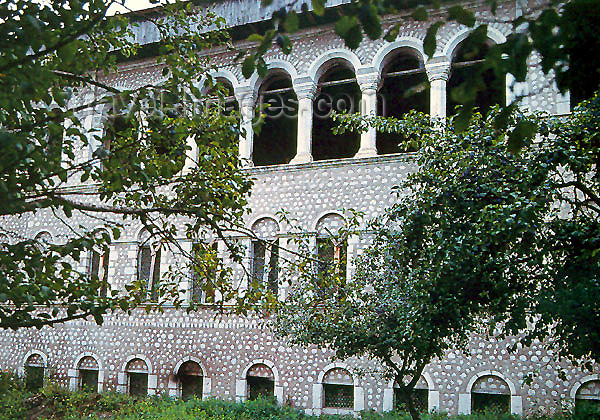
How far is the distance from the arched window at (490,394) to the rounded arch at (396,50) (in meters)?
6.34

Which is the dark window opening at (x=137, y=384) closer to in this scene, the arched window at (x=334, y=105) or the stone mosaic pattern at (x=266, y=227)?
the stone mosaic pattern at (x=266, y=227)

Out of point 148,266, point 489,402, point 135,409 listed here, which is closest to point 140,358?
point 135,409

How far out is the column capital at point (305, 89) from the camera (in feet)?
45.2

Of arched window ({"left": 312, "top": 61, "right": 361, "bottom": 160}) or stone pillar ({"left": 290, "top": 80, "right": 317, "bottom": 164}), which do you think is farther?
arched window ({"left": 312, "top": 61, "right": 361, "bottom": 160})

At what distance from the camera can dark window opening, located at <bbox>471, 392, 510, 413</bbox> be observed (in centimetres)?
1135

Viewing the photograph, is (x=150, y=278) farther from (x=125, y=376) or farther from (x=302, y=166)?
(x=302, y=166)

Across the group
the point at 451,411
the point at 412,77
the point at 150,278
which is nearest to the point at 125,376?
the point at 150,278

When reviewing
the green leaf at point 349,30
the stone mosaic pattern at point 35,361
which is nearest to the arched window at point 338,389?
the stone mosaic pattern at point 35,361

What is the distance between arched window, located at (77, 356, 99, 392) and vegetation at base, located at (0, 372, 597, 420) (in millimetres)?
685

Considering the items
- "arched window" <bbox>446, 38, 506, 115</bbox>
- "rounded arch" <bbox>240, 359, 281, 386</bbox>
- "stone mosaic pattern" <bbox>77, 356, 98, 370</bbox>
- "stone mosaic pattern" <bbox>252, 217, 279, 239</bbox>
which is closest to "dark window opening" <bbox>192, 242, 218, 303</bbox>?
"arched window" <bbox>446, 38, 506, 115</bbox>

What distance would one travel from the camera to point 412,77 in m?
14.7

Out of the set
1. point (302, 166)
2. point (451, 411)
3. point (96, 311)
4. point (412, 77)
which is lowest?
point (451, 411)

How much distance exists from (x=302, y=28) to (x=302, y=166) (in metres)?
3.05

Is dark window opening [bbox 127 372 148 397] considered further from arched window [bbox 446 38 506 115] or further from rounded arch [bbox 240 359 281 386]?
arched window [bbox 446 38 506 115]
